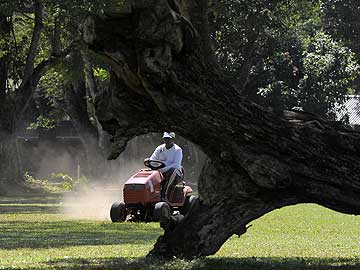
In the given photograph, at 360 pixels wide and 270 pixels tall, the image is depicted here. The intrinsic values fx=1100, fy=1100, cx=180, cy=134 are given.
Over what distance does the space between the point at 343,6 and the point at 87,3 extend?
2736 centimetres

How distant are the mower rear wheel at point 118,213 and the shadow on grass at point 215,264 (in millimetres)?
9478

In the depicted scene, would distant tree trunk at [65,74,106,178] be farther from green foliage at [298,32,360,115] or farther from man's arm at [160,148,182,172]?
man's arm at [160,148,182,172]

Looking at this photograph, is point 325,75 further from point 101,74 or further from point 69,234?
point 69,234

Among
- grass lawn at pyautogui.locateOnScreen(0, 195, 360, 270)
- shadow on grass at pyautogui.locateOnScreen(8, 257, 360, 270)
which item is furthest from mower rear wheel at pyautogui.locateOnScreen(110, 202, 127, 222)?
shadow on grass at pyautogui.locateOnScreen(8, 257, 360, 270)

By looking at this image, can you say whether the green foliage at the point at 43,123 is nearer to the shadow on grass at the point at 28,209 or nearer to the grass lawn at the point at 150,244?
the shadow on grass at the point at 28,209

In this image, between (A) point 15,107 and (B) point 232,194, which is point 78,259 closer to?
(B) point 232,194

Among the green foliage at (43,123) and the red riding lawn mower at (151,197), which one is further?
the green foliage at (43,123)

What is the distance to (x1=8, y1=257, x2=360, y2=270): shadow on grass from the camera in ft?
39.8

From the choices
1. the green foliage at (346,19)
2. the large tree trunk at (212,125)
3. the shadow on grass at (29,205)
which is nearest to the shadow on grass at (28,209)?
the shadow on grass at (29,205)

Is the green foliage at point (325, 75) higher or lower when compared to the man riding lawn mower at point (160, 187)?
higher

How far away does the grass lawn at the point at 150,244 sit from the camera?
496 inches

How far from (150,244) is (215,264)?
4.82 metres

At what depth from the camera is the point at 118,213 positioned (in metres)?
22.9

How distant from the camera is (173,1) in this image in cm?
1216
